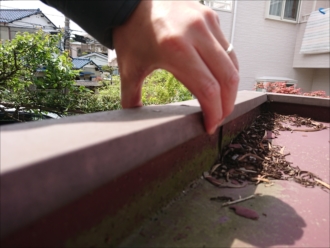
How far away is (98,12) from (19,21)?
23387 mm

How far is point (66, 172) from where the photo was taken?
1.01 ft

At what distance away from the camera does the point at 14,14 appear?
20.9 m

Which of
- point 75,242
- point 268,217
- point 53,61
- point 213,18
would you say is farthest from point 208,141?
point 53,61

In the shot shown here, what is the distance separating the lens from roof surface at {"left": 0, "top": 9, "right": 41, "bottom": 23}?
19.6 m

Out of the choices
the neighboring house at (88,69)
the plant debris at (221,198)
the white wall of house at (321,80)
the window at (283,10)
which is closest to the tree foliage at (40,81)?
the plant debris at (221,198)

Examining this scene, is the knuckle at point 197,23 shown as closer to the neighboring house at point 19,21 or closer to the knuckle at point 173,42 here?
the knuckle at point 173,42

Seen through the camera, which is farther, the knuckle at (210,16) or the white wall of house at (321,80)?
the white wall of house at (321,80)

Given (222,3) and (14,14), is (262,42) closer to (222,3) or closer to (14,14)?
(222,3)

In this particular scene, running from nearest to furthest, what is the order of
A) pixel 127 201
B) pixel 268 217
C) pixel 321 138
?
pixel 127 201 → pixel 268 217 → pixel 321 138

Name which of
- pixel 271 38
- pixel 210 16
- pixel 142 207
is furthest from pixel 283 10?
pixel 142 207

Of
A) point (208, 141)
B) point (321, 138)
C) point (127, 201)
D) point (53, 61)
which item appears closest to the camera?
point (127, 201)

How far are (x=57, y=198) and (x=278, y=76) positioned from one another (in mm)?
10314

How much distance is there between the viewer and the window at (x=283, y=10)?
8.95 m

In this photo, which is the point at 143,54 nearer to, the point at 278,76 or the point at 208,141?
the point at 208,141
